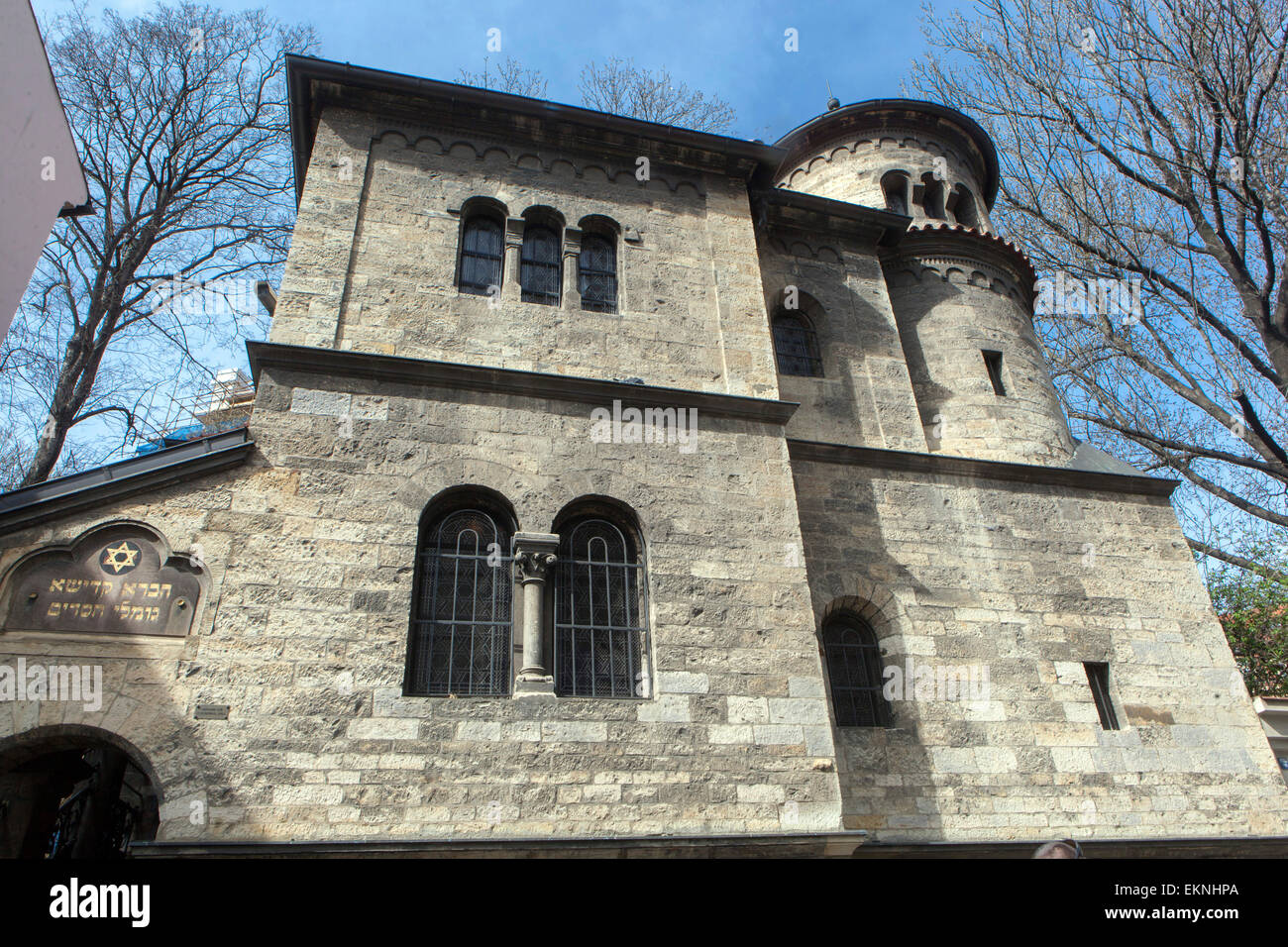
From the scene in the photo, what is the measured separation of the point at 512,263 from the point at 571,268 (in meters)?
0.67

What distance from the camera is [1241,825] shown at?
8.17 meters

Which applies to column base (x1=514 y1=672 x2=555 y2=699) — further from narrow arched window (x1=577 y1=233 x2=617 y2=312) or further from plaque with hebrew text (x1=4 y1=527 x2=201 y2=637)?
narrow arched window (x1=577 y1=233 x2=617 y2=312)

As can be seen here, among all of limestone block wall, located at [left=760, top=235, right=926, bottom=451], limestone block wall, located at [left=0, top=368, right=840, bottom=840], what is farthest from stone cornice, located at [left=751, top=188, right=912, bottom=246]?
limestone block wall, located at [left=0, top=368, right=840, bottom=840]

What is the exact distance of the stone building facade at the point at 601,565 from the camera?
6.09 meters

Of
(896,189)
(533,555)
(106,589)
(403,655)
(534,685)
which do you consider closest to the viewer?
(106,589)

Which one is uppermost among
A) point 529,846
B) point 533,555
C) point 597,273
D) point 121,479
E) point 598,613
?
point 597,273

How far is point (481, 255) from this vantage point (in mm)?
9188

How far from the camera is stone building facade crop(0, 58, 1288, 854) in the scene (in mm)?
6090

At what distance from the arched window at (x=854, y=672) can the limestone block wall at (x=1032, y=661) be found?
0.16 metres

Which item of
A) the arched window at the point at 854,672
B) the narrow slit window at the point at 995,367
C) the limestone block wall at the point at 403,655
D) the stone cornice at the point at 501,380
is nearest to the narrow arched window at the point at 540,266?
the stone cornice at the point at 501,380

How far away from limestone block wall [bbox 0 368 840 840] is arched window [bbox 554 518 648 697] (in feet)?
Result: 0.81

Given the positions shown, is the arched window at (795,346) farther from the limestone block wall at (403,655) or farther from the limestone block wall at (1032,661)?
the limestone block wall at (403,655)

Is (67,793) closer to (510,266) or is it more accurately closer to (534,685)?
(534,685)

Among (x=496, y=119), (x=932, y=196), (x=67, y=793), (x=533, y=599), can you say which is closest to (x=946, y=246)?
(x=932, y=196)
